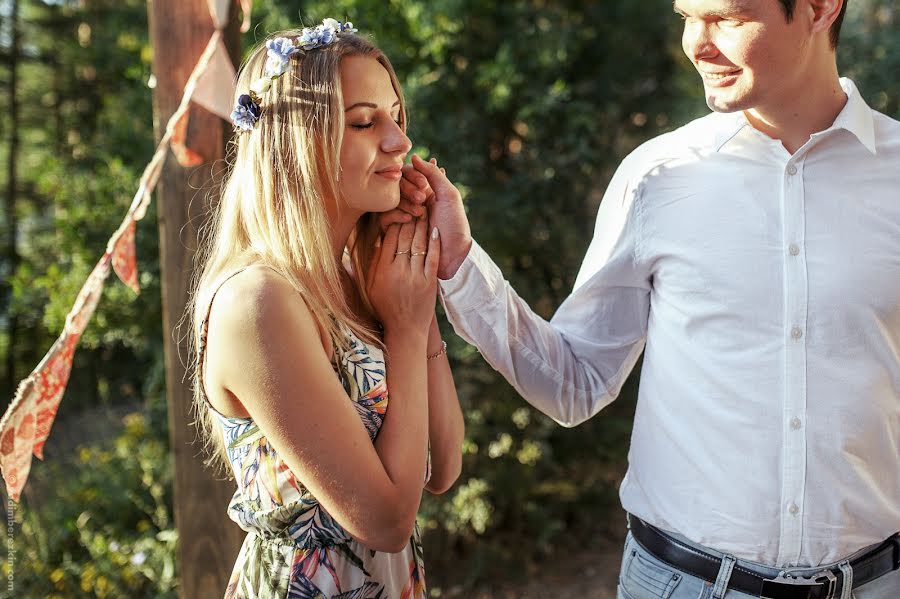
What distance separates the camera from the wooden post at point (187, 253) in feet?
8.48

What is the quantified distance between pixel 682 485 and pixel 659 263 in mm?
468

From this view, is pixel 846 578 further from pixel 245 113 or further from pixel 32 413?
pixel 32 413

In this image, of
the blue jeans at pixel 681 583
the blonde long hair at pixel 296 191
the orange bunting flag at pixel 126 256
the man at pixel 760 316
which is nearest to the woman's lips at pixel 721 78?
the man at pixel 760 316

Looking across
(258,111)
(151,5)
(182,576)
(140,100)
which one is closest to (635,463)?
(258,111)

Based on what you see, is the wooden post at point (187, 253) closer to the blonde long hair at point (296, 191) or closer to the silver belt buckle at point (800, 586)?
the blonde long hair at point (296, 191)

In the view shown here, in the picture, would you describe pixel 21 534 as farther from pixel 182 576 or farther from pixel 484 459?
pixel 484 459

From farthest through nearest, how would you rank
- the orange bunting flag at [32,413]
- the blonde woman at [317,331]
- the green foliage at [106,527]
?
the green foliage at [106,527] < the orange bunting flag at [32,413] < the blonde woman at [317,331]

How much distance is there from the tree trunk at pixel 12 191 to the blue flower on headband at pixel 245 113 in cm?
465

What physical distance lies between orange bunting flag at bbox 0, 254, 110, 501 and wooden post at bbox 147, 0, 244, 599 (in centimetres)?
43

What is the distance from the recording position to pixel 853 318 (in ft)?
5.39

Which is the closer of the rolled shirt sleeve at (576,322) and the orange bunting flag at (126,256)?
the rolled shirt sleeve at (576,322)

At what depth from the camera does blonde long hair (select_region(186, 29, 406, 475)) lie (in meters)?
1.58

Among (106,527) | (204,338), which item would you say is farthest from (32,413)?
(106,527)

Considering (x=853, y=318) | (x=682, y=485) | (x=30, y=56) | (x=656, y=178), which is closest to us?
(x=853, y=318)
